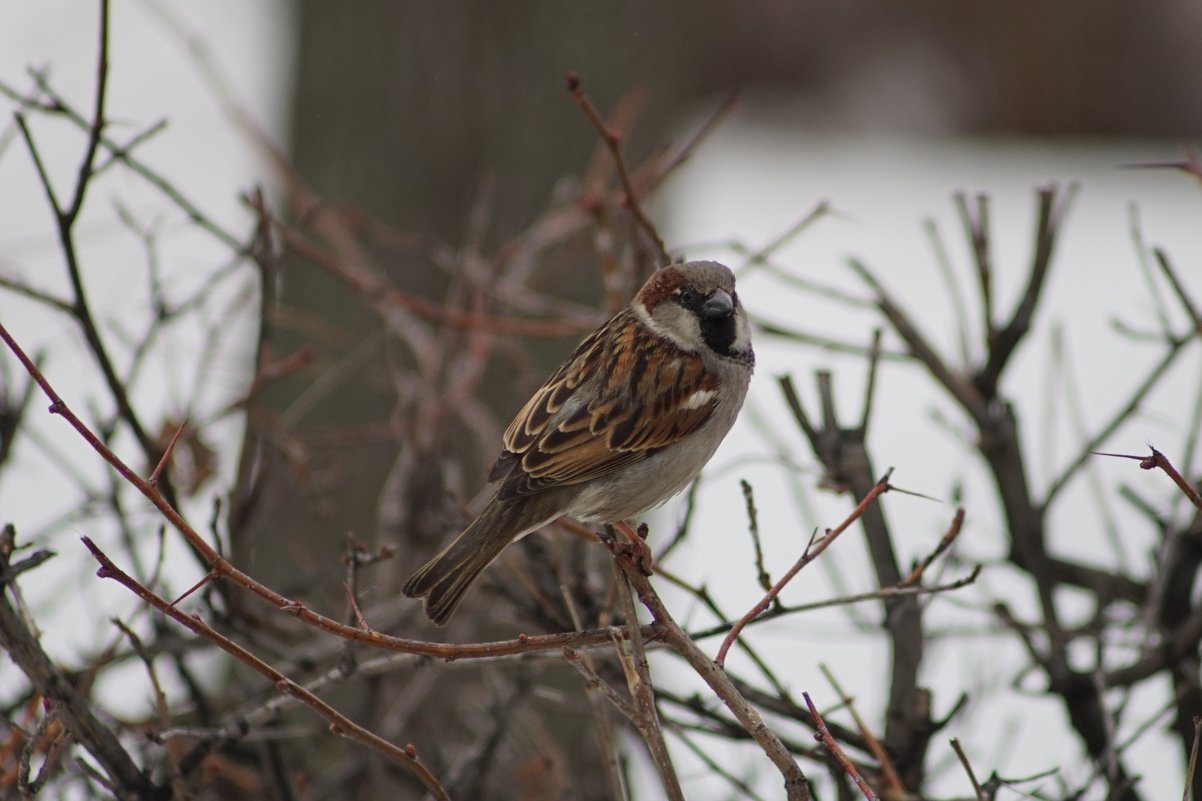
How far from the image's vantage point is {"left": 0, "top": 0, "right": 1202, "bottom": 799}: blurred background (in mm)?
3047

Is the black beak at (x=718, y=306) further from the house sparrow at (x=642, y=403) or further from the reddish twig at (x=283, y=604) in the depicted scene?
the reddish twig at (x=283, y=604)

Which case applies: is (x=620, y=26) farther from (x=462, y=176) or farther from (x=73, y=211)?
(x=73, y=211)

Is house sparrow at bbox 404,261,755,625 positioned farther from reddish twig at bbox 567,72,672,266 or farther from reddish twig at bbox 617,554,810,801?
reddish twig at bbox 617,554,810,801

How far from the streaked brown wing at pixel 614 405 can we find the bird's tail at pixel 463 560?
0.19m

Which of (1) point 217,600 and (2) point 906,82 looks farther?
(2) point 906,82

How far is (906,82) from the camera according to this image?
12008 mm

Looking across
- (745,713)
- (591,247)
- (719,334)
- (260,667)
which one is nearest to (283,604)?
(260,667)

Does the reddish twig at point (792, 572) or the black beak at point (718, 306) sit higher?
the black beak at point (718, 306)

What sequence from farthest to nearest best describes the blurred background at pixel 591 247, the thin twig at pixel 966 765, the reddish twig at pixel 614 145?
the blurred background at pixel 591 247, the reddish twig at pixel 614 145, the thin twig at pixel 966 765

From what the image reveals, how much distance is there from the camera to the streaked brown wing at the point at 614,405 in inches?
104

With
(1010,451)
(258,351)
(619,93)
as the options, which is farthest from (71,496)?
(1010,451)

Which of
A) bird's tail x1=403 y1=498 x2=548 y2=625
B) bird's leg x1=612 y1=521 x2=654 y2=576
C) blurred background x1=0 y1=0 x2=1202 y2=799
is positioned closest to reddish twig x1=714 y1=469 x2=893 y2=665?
bird's leg x1=612 y1=521 x2=654 y2=576

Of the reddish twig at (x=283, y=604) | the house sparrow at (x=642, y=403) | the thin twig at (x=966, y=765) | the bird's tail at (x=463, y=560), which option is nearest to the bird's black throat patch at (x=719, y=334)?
the house sparrow at (x=642, y=403)

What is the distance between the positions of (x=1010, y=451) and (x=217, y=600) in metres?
1.65
